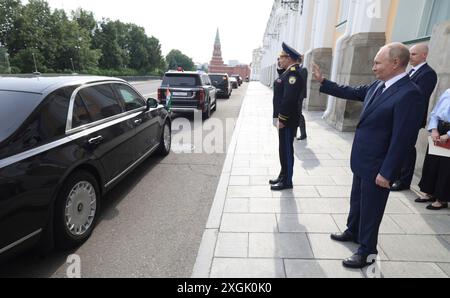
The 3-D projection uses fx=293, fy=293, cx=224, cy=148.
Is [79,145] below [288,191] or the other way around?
the other way around

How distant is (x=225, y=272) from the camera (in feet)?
8.54

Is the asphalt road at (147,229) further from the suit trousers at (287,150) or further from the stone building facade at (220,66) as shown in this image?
the stone building facade at (220,66)

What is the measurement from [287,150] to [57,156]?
9.64ft

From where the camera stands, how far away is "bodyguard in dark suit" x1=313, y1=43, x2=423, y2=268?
2.12 meters

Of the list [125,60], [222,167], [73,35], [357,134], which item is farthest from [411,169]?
[125,60]

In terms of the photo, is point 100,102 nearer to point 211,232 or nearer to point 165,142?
point 211,232

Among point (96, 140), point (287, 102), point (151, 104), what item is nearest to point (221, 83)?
point (151, 104)

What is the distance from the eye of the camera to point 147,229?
11.1 feet

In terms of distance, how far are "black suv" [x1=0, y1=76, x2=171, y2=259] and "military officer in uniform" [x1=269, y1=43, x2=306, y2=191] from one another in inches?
86.3

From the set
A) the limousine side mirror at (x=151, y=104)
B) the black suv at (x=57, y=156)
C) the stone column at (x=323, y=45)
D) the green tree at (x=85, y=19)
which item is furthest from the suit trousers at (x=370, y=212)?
the green tree at (x=85, y=19)

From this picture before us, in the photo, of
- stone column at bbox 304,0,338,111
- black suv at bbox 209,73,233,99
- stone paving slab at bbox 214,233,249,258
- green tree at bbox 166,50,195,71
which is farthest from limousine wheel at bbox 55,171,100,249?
green tree at bbox 166,50,195,71

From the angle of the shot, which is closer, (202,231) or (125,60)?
(202,231)

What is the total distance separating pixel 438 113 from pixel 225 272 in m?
3.23

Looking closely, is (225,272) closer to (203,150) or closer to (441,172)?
(441,172)
